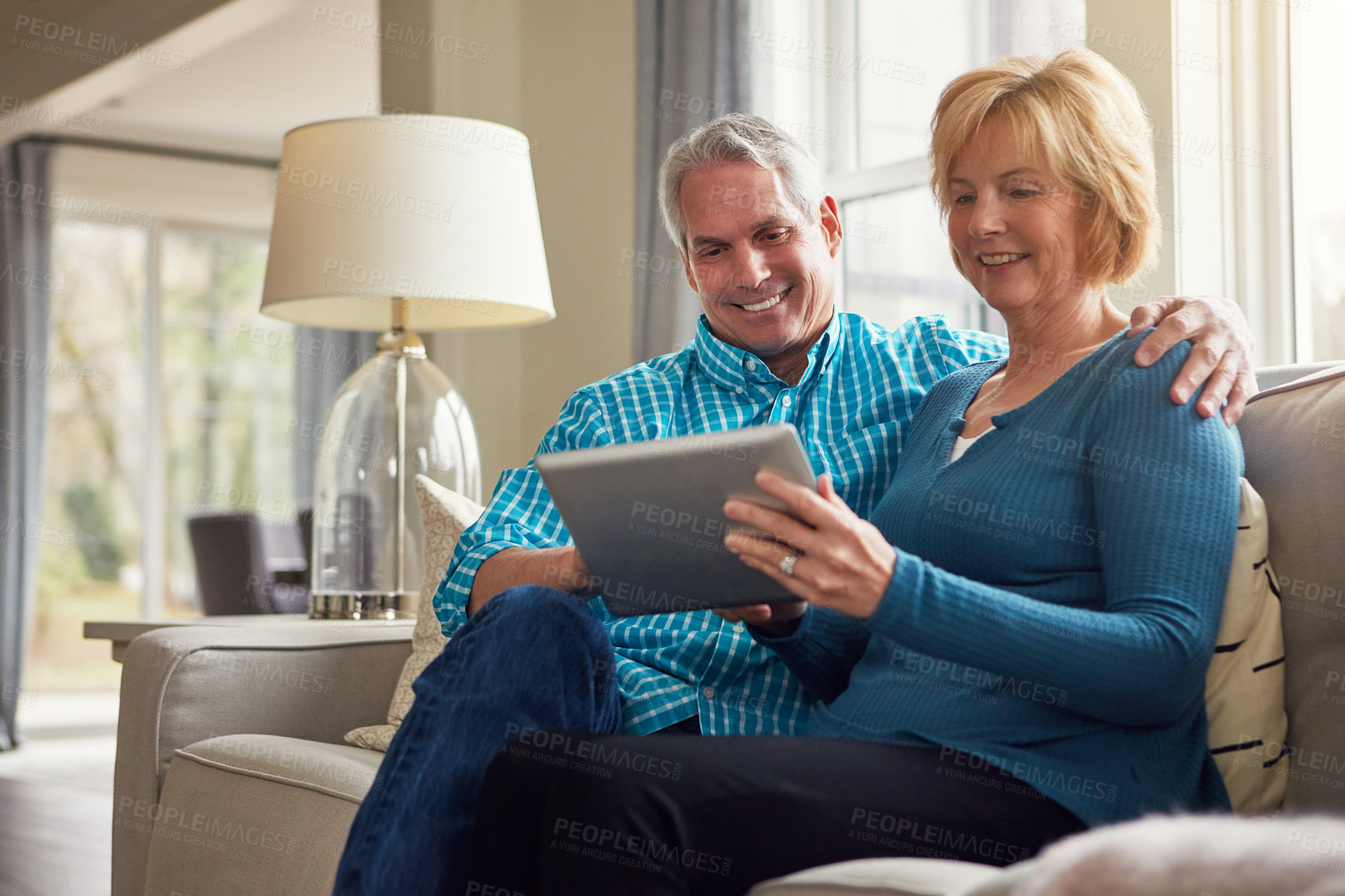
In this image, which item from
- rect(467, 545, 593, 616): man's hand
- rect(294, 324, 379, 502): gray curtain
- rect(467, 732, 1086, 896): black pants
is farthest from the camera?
rect(294, 324, 379, 502): gray curtain

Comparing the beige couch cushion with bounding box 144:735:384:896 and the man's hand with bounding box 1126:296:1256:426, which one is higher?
the man's hand with bounding box 1126:296:1256:426

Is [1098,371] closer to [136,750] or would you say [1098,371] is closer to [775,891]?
[775,891]

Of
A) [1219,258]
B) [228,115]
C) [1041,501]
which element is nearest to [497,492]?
[1041,501]

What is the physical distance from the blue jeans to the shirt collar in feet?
1.66

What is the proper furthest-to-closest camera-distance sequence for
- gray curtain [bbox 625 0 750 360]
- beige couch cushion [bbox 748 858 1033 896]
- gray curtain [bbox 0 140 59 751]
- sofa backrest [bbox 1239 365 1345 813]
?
gray curtain [bbox 0 140 59 751] < gray curtain [bbox 625 0 750 360] < sofa backrest [bbox 1239 365 1345 813] < beige couch cushion [bbox 748 858 1033 896]

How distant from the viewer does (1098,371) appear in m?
1.24

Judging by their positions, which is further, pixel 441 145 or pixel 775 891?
pixel 441 145

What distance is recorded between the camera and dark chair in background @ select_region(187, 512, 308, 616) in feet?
16.8

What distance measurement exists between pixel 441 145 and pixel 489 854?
1.65m

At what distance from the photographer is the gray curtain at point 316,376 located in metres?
6.67

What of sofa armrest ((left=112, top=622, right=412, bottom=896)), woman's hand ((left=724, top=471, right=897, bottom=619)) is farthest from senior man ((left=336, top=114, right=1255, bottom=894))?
sofa armrest ((left=112, top=622, right=412, bottom=896))

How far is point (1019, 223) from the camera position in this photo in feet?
4.46

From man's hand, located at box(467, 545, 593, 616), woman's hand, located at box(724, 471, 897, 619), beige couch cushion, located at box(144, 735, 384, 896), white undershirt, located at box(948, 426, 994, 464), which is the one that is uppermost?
white undershirt, located at box(948, 426, 994, 464)

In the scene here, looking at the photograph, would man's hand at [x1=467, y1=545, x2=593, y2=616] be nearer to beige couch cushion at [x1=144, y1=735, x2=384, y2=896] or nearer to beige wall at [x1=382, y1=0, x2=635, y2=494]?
beige couch cushion at [x1=144, y1=735, x2=384, y2=896]
